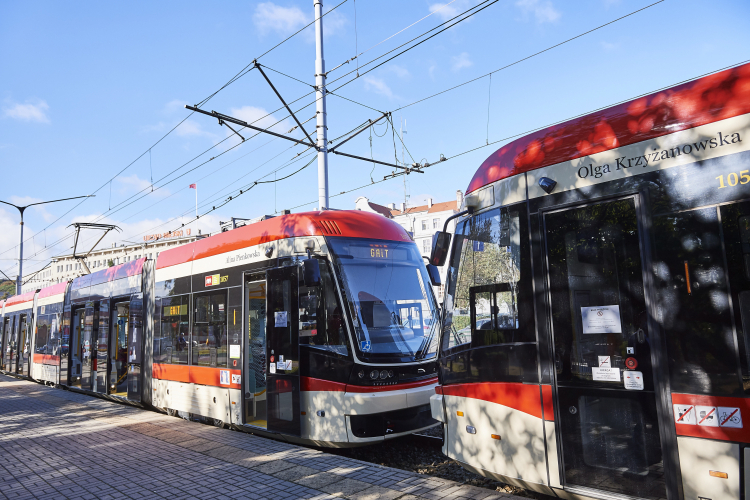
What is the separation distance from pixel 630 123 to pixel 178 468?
6.25 m

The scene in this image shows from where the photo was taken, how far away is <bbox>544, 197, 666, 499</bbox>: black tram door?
156 inches

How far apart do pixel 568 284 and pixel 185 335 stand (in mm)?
7815

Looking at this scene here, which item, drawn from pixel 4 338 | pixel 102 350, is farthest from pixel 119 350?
pixel 4 338

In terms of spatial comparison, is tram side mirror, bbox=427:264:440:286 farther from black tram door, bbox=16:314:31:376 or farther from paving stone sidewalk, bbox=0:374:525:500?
black tram door, bbox=16:314:31:376

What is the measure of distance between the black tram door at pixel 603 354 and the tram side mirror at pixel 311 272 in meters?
3.42

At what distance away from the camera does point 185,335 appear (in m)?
10.1

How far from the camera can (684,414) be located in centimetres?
368

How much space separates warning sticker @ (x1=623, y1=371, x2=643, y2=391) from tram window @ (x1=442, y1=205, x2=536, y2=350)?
2.69 feet

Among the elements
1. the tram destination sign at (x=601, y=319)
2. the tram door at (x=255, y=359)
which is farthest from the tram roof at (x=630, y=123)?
the tram door at (x=255, y=359)

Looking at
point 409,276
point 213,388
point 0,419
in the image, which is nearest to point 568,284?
point 409,276

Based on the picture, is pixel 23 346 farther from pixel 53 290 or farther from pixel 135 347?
pixel 135 347

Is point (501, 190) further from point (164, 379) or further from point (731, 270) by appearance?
point (164, 379)

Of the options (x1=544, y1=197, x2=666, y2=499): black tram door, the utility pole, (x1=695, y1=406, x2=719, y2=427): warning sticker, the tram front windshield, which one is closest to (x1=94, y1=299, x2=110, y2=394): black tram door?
the utility pole

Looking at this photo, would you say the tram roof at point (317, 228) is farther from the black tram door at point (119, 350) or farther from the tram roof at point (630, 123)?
the black tram door at point (119, 350)
